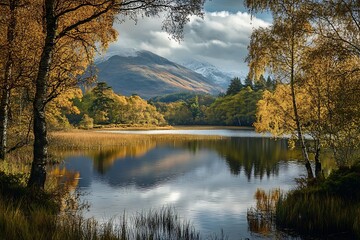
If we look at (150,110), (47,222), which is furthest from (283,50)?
(150,110)

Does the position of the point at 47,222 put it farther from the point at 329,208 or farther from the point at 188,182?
the point at 188,182

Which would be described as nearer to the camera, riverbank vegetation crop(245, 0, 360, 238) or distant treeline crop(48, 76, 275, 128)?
riverbank vegetation crop(245, 0, 360, 238)

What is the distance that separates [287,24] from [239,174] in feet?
57.4

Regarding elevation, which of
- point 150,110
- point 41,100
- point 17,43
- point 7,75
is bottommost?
point 41,100

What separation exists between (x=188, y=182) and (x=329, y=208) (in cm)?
1871

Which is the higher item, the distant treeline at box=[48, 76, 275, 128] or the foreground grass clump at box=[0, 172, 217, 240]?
the distant treeline at box=[48, 76, 275, 128]

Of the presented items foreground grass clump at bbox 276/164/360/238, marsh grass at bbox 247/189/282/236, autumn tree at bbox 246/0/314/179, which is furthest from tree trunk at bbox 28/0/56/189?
autumn tree at bbox 246/0/314/179

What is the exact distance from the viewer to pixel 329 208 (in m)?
14.5

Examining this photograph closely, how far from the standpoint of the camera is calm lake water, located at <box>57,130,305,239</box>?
19.9m

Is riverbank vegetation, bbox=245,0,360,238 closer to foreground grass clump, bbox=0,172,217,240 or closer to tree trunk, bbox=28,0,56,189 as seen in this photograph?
foreground grass clump, bbox=0,172,217,240

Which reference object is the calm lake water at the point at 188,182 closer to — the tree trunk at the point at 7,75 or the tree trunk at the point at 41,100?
the tree trunk at the point at 7,75

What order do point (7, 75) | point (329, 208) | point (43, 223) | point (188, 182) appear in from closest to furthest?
point (43, 223) < point (329, 208) < point (7, 75) < point (188, 182)

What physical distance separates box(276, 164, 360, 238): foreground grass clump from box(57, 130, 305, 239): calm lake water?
1.47 m

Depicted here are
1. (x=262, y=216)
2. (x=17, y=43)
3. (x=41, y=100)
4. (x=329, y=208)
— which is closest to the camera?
(x=41, y=100)
